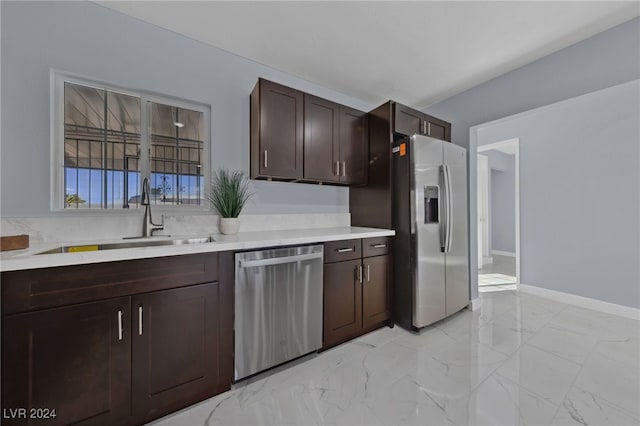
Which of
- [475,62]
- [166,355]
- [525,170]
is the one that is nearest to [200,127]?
[166,355]

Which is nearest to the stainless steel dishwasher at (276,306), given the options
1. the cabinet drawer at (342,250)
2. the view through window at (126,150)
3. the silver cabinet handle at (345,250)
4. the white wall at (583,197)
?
the cabinet drawer at (342,250)

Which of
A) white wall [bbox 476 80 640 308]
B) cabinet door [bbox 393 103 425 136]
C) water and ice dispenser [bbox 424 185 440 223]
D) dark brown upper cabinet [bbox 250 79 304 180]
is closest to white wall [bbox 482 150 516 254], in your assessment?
white wall [bbox 476 80 640 308]

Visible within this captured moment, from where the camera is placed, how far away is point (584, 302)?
3.00 m

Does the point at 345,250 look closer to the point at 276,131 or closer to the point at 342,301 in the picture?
the point at 342,301

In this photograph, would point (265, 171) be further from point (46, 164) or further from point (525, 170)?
point (525, 170)

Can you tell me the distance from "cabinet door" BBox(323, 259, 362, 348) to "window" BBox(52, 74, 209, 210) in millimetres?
1330

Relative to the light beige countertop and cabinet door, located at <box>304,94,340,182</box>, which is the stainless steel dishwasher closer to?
the light beige countertop

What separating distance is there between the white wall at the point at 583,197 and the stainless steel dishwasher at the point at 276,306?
8.71ft

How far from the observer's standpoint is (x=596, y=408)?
1429 mm

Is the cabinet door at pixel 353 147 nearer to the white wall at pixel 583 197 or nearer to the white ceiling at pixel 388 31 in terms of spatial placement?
the white ceiling at pixel 388 31

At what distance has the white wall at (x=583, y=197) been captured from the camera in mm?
2754

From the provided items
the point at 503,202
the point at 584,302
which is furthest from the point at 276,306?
the point at 503,202

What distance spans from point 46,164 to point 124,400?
5.01 feet

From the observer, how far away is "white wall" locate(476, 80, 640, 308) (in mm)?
2754
